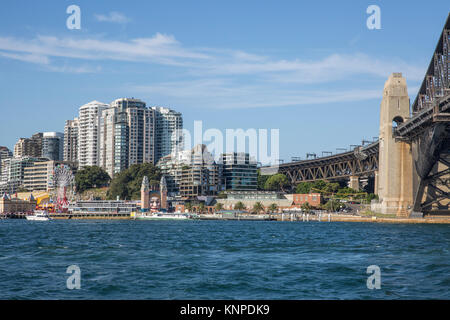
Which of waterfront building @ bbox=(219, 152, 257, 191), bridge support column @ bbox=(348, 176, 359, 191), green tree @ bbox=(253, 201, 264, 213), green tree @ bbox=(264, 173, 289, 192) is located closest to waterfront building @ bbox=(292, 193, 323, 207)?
green tree @ bbox=(253, 201, 264, 213)

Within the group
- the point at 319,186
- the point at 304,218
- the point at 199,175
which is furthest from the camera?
the point at 199,175

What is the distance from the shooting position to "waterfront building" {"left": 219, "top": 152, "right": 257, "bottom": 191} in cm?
18562

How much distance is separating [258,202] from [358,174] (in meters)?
28.7

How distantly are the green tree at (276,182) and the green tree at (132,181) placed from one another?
115 ft

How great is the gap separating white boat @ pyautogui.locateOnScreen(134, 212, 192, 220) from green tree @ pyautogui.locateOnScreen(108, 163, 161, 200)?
85.9ft

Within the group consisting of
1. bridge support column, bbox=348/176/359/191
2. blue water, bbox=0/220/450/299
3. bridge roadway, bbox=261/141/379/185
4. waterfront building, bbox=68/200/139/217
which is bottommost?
waterfront building, bbox=68/200/139/217

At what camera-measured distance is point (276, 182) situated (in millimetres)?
186125

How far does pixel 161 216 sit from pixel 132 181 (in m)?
36.4

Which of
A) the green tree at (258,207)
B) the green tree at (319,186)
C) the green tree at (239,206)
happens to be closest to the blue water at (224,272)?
the green tree at (258,207)

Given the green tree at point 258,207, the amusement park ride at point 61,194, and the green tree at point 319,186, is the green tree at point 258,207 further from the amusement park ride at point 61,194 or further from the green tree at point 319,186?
the amusement park ride at point 61,194

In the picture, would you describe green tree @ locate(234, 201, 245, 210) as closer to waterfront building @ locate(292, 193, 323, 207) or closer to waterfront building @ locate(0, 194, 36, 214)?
waterfront building @ locate(292, 193, 323, 207)

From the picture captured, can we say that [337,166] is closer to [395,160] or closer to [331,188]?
[331,188]

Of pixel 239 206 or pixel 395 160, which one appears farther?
pixel 239 206

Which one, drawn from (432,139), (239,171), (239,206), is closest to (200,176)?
(239,171)
